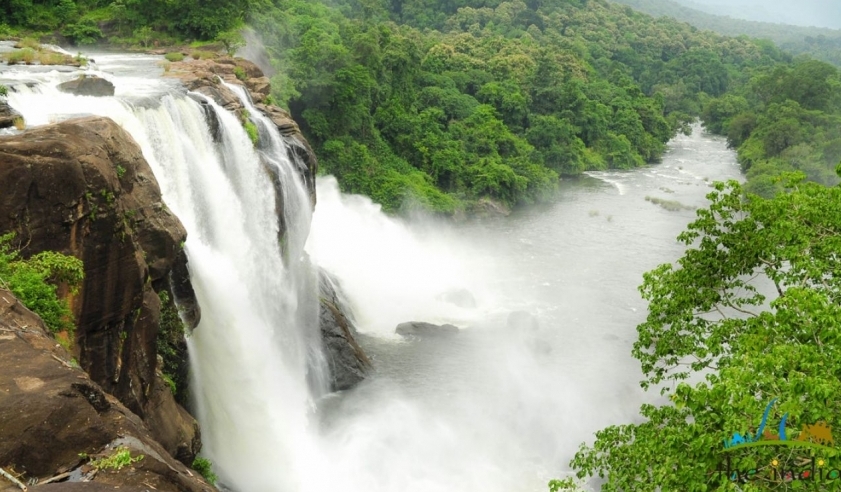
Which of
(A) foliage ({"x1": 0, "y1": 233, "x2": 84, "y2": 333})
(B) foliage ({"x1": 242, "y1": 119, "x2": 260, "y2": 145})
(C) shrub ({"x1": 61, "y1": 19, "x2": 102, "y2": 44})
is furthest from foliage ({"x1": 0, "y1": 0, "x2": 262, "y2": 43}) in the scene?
(A) foliage ({"x1": 0, "y1": 233, "x2": 84, "y2": 333})

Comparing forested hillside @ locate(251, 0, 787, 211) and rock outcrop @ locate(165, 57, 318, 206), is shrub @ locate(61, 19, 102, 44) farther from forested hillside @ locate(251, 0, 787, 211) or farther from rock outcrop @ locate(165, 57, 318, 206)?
forested hillside @ locate(251, 0, 787, 211)

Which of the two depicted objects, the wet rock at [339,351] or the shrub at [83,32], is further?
the shrub at [83,32]

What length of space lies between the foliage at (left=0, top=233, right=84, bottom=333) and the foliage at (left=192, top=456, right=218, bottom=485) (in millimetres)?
4738

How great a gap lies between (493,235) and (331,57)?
44.7 ft

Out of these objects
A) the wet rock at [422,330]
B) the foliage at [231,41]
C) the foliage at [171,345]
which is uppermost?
the foliage at [231,41]

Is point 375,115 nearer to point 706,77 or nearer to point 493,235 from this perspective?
point 493,235

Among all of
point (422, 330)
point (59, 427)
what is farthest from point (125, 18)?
point (59, 427)

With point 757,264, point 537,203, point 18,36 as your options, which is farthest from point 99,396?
point 537,203

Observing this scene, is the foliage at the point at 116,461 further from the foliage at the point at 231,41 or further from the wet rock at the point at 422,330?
the foliage at the point at 231,41

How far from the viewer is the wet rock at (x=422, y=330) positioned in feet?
82.4

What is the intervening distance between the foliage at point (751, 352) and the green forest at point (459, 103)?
2498 centimetres

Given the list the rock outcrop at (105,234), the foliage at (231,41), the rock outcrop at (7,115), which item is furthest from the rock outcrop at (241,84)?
the rock outcrop at (105,234)

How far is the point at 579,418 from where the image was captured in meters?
20.5

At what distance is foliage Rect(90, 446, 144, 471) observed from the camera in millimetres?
6490
